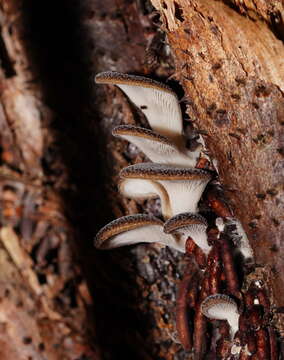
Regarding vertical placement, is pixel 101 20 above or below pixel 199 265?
above

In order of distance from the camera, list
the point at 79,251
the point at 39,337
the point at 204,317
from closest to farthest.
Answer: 1. the point at 204,317
2. the point at 79,251
3. the point at 39,337

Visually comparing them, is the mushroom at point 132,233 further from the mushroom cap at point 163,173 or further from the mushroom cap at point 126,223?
the mushroom cap at point 163,173

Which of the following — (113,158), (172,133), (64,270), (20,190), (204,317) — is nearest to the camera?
(204,317)

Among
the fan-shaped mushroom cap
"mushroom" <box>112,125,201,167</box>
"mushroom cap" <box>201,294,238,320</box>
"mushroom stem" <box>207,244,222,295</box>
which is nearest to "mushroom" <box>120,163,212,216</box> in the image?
"mushroom" <box>112,125,201,167</box>

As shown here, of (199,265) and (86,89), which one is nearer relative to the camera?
(199,265)

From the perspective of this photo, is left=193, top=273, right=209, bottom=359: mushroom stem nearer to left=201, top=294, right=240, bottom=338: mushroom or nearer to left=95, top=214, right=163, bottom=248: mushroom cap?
left=201, top=294, right=240, bottom=338: mushroom

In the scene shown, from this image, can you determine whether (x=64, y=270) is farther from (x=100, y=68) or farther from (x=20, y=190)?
(x=100, y=68)

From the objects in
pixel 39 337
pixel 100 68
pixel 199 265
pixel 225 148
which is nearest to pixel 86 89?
pixel 100 68
